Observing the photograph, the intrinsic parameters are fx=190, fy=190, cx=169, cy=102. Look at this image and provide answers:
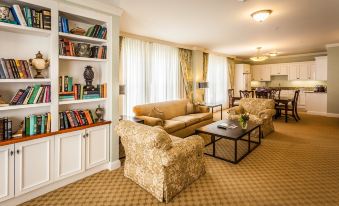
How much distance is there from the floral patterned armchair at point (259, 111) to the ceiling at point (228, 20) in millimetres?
1970

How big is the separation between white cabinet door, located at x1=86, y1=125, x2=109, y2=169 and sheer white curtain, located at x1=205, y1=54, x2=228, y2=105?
594 centimetres

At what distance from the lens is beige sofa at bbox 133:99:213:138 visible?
14.4 feet

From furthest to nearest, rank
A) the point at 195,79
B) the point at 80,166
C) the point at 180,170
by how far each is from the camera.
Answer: the point at 195,79 → the point at 80,166 → the point at 180,170

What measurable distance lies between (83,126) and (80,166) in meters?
0.63

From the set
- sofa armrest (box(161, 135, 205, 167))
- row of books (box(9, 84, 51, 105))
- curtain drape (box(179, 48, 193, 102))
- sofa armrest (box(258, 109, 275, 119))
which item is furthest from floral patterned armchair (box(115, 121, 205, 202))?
curtain drape (box(179, 48, 193, 102))

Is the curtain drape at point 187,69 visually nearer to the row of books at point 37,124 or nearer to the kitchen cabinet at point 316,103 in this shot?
the row of books at point 37,124

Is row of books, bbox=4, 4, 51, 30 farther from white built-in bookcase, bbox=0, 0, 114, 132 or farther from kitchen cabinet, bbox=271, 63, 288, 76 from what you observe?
kitchen cabinet, bbox=271, 63, 288, 76

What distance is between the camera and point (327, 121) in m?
6.86

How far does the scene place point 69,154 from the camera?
2887mm

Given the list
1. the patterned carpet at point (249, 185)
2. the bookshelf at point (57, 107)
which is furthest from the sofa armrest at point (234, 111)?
the bookshelf at point (57, 107)

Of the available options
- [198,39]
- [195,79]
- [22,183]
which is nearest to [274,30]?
[198,39]

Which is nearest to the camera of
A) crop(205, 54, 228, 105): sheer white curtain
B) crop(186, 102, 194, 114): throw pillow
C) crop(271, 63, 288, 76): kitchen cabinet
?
crop(186, 102, 194, 114): throw pillow

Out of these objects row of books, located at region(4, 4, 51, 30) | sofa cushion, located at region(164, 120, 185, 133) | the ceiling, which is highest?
the ceiling

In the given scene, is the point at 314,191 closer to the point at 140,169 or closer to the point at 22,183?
the point at 140,169
